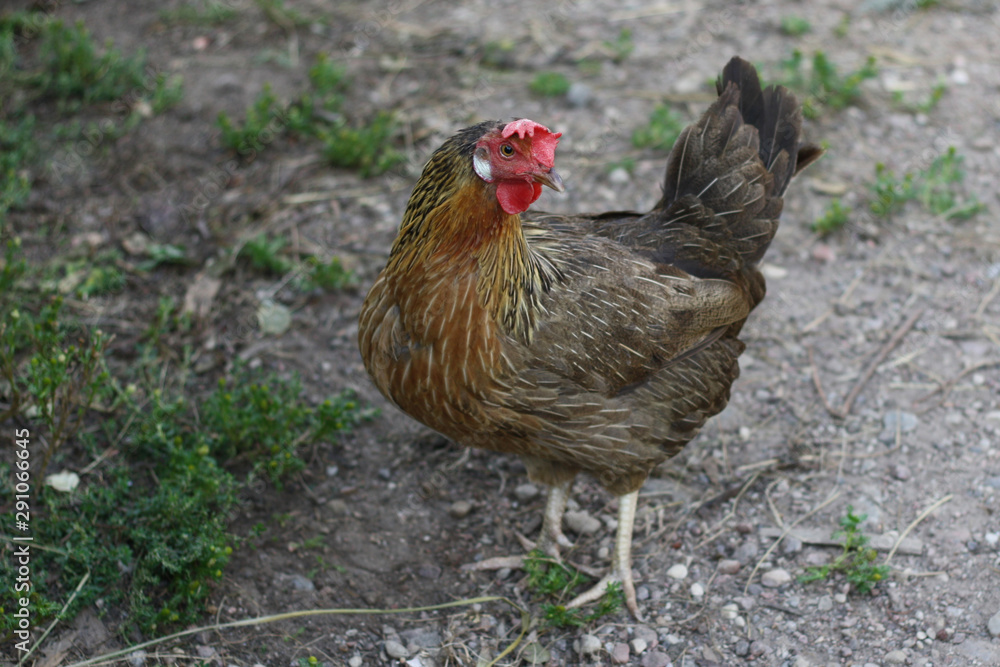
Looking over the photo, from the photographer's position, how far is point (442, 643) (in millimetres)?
3408

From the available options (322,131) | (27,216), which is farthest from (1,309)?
(322,131)

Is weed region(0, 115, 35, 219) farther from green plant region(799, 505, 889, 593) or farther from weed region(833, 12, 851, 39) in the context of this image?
weed region(833, 12, 851, 39)

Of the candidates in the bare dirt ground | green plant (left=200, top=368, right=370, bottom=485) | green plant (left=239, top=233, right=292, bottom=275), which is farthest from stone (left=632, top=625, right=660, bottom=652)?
green plant (left=239, top=233, right=292, bottom=275)

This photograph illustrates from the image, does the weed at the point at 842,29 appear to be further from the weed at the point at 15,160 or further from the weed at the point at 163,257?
the weed at the point at 15,160

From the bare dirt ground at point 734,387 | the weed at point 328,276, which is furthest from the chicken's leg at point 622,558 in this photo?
the weed at point 328,276

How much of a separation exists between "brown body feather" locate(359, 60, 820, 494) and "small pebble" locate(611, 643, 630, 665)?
0.63 meters

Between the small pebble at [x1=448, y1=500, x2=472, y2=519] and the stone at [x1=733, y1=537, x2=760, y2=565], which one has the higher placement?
the stone at [x1=733, y1=537, x2=760, y2=565]

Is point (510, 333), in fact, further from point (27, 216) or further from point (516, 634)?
point (27, 216)

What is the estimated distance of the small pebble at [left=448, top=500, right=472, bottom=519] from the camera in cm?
399

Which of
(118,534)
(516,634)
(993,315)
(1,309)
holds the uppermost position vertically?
(993,315)

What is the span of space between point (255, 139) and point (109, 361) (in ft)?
6.30

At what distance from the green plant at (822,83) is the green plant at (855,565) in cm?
318

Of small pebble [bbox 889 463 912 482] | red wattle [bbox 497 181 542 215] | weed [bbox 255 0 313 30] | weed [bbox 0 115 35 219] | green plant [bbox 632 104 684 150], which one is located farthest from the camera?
weed [bbox 255 0 313 30]

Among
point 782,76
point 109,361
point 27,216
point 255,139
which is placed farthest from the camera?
point 782,76
